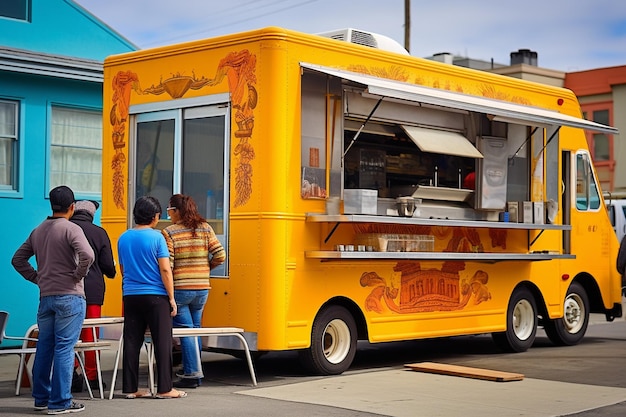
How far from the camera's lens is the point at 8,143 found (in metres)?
15.0

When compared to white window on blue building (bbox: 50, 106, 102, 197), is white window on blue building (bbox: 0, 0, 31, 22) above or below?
above

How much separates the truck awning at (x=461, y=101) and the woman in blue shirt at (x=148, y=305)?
2664 mm

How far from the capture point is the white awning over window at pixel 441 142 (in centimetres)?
1204

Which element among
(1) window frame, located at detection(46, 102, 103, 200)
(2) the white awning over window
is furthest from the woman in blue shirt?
(1) window frame, located at detection(46, 102, 103, 200)

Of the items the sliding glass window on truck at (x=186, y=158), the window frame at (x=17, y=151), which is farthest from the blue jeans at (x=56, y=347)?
the window frame at (x=17, y=151)

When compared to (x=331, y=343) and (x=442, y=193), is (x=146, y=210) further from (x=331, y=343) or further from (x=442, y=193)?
(x=442, y=193)

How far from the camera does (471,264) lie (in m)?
13.1

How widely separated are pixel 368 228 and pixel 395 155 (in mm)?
1212

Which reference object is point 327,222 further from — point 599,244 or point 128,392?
point 599,244

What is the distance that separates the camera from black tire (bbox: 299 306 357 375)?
11.1m

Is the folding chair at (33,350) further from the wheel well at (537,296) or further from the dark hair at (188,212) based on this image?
the wheel well at (537,296)

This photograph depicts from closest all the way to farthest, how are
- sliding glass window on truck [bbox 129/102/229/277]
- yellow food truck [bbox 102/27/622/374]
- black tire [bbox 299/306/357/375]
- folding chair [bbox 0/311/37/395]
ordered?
folding chair [bbox 0/311/37/395] < yellow food truck [bbox 102/27/622/374] < black tire [bbox 299/306/357/375] < sliding glass window on truck [bbox 129/102/229/277]

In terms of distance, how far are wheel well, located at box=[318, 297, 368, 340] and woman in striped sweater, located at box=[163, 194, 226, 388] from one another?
4.99ft

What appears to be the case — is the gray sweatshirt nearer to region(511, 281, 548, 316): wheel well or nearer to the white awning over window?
the white awning over window
